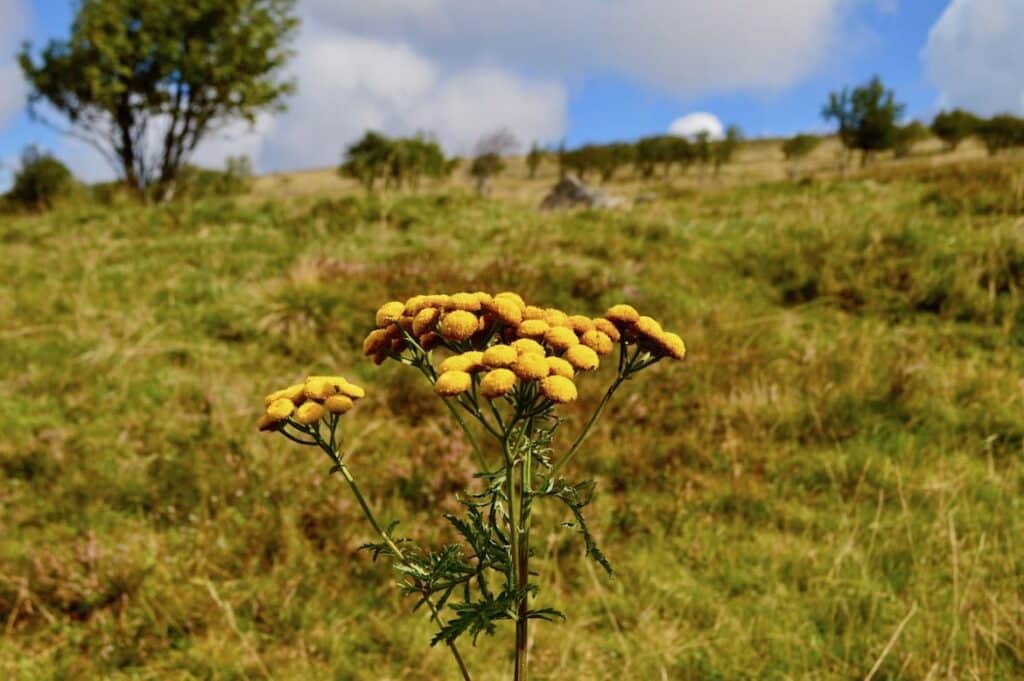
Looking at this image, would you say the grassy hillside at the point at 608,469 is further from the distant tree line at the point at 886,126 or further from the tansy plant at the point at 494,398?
the distant tree line at the point at 886,126

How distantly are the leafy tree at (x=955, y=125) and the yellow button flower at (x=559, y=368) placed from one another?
7808cm

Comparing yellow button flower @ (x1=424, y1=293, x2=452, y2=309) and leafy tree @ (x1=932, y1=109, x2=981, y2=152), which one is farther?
leafy tree @ (x1=932, y1=109, x2=981, y2=152)

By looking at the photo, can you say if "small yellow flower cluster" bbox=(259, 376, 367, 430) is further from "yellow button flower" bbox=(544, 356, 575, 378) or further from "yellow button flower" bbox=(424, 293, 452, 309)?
"yellow button flower" bbox=(544, 356, 575, 378)

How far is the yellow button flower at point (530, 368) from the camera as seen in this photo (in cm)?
120

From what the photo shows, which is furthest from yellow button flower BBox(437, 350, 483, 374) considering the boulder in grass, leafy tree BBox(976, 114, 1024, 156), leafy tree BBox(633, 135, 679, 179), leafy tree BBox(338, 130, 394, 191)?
leafy tree BBox(633, 135, 679, 179)

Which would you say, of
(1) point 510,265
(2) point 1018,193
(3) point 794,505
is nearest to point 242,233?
(1) point 510,265

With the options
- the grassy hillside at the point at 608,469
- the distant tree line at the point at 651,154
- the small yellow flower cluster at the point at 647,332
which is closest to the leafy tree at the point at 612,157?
the distant tree line at the point at 651,154

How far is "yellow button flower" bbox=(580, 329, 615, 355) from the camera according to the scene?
143cm

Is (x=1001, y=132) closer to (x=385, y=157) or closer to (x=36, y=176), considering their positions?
(x=385, y=157)

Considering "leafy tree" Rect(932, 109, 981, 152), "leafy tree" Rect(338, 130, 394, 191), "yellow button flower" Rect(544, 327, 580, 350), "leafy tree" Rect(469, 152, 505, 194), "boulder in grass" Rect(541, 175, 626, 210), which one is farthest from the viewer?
"leafy tree" Rect(932, 109, 981, 152)

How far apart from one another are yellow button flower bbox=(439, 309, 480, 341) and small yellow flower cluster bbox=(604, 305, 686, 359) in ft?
1.13

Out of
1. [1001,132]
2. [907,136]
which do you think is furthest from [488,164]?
[1001,132]

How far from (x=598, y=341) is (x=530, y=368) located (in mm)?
292

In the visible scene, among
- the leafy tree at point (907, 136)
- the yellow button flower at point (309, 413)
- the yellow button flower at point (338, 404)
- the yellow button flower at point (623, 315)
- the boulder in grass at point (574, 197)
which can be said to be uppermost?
the leafy tree at point (907, 136)
